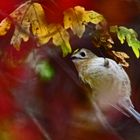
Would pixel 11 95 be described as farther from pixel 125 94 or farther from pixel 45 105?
pixel 45 105

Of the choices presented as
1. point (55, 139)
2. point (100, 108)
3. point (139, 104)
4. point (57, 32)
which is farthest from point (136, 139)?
point (57, 32)

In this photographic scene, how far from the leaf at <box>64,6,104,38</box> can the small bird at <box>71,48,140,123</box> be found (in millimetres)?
57

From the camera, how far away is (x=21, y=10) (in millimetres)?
792

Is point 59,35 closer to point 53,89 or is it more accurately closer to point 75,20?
point 75,20

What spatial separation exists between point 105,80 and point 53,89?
0.45 metres

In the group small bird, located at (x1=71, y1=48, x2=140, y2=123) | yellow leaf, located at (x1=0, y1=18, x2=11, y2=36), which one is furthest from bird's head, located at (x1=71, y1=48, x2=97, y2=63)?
yellow leaf, located at (x1=0, y1=18, x2=11, y2=36)

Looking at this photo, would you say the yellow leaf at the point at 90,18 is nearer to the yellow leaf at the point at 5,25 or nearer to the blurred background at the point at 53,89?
the blurred background at the point at 53,89

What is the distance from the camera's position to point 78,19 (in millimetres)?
828

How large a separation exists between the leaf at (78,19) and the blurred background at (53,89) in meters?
0.01

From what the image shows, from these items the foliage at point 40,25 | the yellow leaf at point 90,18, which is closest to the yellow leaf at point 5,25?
the foliage at point 40,25

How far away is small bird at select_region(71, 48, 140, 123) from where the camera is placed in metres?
0.82

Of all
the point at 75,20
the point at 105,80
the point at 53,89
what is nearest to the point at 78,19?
the point at 75,20

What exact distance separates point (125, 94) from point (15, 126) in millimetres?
237

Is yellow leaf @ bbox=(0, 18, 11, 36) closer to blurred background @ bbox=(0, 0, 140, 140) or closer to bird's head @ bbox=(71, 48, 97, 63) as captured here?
blurred background @ bbox=(0, 0, 140, 140)
